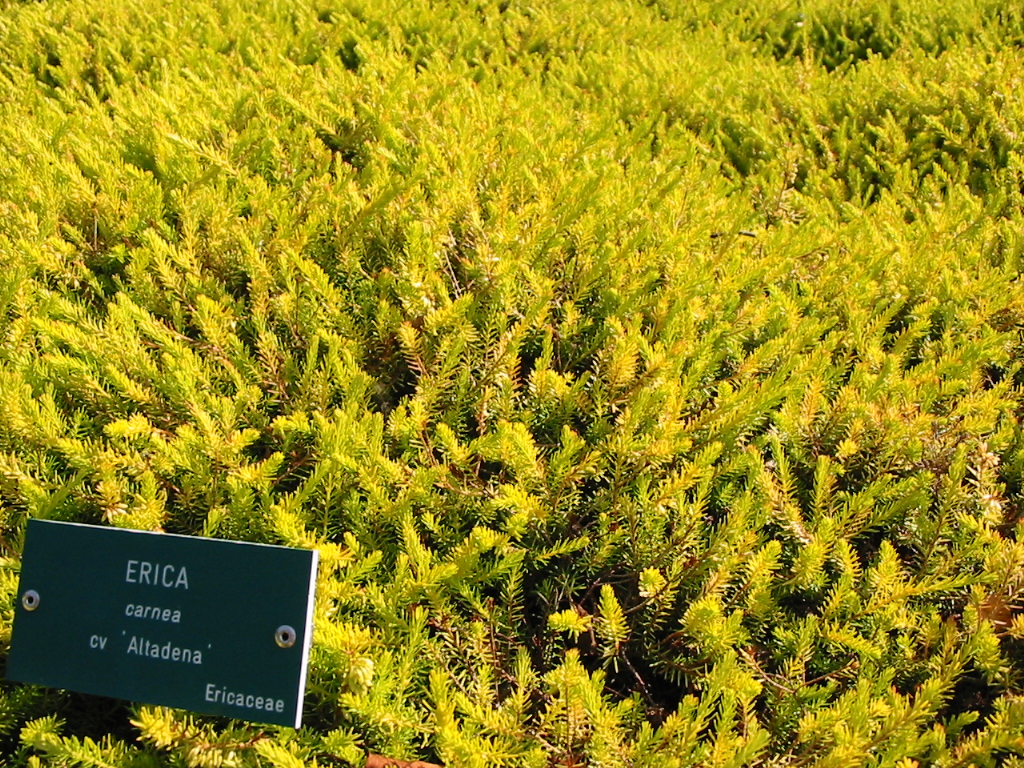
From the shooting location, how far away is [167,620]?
141 centimetres

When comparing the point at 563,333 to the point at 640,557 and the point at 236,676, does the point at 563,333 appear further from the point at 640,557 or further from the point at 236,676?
the point at 236,676

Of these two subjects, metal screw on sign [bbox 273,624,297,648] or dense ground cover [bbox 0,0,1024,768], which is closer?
metal screw on sign [bbox 273,624,297,648]

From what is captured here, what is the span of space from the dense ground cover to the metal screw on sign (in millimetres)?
98

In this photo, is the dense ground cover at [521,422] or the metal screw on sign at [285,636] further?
the dense ground cover at [521,422]

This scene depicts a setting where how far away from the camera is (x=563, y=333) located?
219cm

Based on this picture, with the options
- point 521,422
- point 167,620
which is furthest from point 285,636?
point 521,422

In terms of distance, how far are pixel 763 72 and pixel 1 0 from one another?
13.6 feet

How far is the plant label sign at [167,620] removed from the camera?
53.4 inches

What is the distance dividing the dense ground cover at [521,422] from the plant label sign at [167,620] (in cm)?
10

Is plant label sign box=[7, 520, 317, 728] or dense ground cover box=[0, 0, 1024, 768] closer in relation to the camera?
plant label sign box=[7, 520, 317, 728]

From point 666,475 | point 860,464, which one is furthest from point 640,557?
point 860,464

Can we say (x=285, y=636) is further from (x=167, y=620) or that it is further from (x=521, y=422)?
(x=521, y=422)

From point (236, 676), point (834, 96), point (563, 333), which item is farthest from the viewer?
point (834, 96)

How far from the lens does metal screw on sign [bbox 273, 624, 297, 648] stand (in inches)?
53.1
